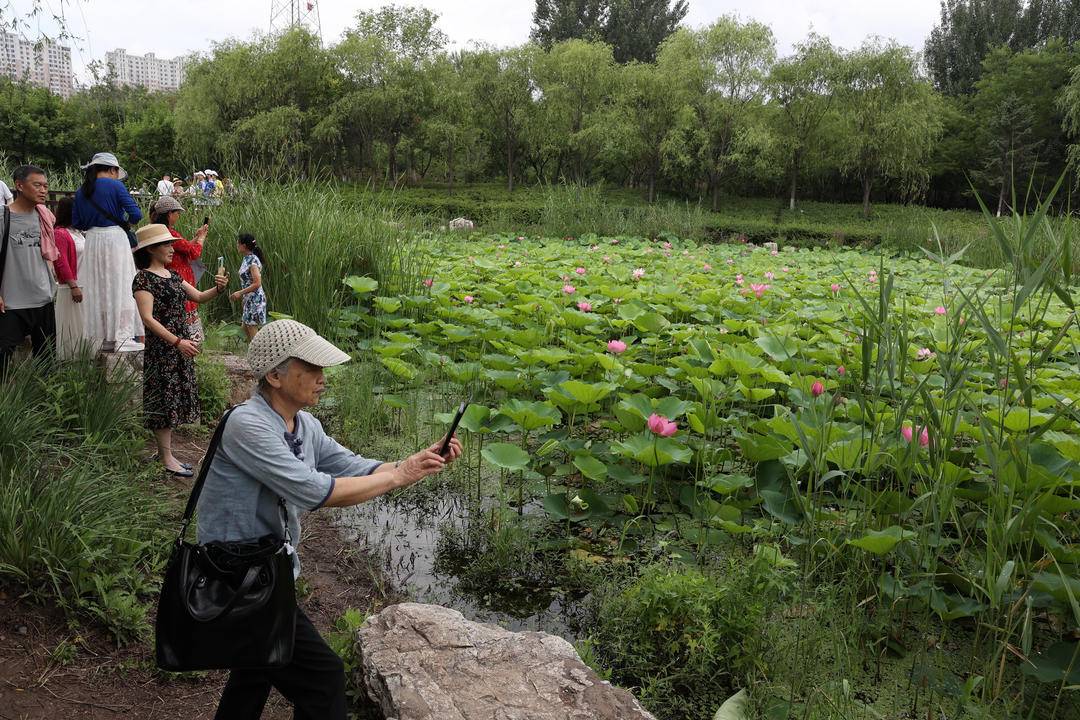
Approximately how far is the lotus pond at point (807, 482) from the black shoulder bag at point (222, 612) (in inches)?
46.8

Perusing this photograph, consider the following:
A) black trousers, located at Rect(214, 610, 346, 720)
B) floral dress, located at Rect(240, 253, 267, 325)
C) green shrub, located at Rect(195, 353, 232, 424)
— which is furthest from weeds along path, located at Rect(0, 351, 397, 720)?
floral dress, located at Rect(240, 253, 267, 325)

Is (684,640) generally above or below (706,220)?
below

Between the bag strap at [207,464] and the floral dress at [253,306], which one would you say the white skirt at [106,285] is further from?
the bag strap at [207,464]

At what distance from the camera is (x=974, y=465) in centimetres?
326

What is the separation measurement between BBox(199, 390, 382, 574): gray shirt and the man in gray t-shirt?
103 inches

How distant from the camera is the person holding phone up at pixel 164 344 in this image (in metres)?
3.36

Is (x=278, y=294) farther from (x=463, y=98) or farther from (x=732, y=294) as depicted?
(x=463, y=98)

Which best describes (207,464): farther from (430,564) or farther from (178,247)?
(178,247)

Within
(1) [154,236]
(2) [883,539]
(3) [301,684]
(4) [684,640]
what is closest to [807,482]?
(2) [883,539]

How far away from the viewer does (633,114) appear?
2778 centimetres

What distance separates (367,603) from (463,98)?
2823 centimetres

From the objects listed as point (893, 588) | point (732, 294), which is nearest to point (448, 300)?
point (732, 294)

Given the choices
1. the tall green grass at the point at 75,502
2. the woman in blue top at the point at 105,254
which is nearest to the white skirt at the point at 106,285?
the woman in blue top at the point at 105,254

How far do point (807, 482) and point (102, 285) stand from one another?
11.9ft
